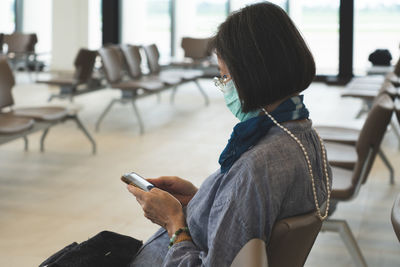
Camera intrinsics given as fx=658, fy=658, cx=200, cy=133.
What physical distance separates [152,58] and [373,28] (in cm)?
519

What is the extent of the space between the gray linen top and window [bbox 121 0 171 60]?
40.2ft

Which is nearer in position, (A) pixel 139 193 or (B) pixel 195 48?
(A) pixel 139 193

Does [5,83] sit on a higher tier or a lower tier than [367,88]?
higher

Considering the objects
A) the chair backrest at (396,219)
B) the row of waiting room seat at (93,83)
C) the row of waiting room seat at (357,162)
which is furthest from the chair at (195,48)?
the chair backrest at (396,219)

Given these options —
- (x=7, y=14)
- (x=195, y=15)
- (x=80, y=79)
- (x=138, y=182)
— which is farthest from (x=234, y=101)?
(x=7, y=14)

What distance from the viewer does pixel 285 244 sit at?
1.53m

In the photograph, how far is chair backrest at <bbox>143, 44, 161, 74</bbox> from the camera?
8953 mm

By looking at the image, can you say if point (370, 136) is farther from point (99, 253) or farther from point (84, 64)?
point (84, 64)

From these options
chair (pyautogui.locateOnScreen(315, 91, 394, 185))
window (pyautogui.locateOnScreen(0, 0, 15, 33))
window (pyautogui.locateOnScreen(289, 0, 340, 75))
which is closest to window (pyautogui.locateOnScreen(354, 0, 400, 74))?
window (pyautogui.locateOnScreen(289, 0, 340, 75))

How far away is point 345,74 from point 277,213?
10961 mm

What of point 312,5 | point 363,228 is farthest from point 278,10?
point 312,5

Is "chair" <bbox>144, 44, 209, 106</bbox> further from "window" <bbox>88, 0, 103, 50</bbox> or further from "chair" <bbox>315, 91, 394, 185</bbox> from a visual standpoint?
"window" <bbox>88, 0, 103, 50</bbox>

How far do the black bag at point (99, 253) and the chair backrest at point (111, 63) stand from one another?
554 centimetres

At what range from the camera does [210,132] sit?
723 centimetres
